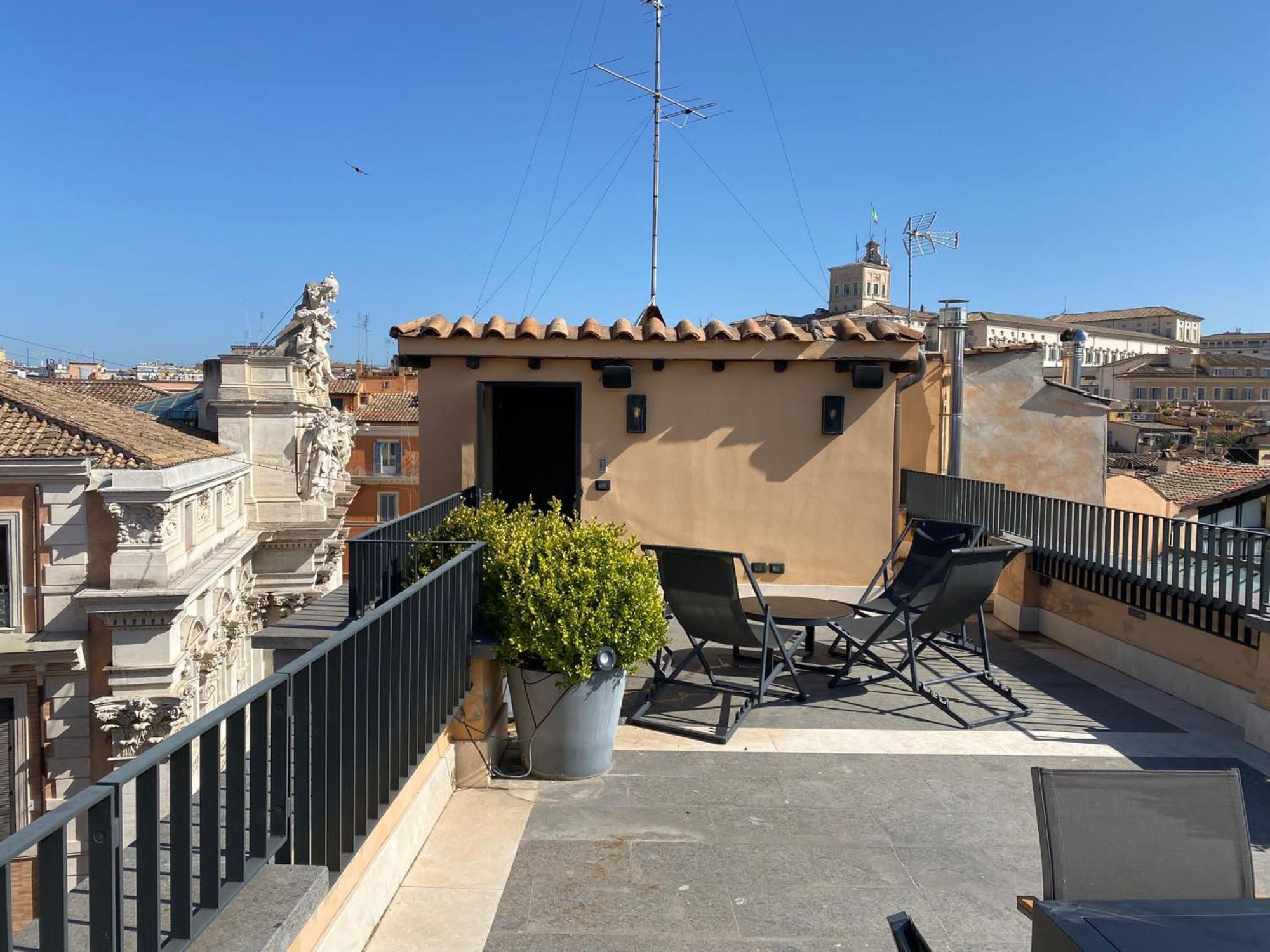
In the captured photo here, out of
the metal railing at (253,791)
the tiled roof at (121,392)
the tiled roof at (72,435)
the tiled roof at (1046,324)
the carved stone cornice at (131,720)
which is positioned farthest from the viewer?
the tiled roof at (1046,324)

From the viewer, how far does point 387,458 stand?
48188 mm

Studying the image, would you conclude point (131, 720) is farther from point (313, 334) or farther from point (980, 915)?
point (980, 915)

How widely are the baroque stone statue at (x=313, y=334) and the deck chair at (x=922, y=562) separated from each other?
3314 centimetres

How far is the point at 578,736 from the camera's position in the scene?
453 cm

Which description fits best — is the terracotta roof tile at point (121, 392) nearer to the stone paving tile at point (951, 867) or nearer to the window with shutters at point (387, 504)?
the window with shutters at point (387, 504)

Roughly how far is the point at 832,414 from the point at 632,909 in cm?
574

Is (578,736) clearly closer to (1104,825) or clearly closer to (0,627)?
(1104,825)

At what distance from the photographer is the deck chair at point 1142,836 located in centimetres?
230

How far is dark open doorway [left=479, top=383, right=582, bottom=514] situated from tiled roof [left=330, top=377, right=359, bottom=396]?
42550 millimetres

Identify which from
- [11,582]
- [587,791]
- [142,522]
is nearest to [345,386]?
[142,522]

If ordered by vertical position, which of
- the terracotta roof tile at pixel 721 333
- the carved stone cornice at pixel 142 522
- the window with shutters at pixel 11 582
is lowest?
the window with shutters at pixel 11 582

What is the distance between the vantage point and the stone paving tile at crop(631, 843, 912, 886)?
141 inches

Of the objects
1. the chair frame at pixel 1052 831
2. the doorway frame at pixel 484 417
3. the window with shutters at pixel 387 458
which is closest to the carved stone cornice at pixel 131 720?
the doorway frame at pixel 484 417

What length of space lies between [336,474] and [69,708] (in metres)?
16.1
